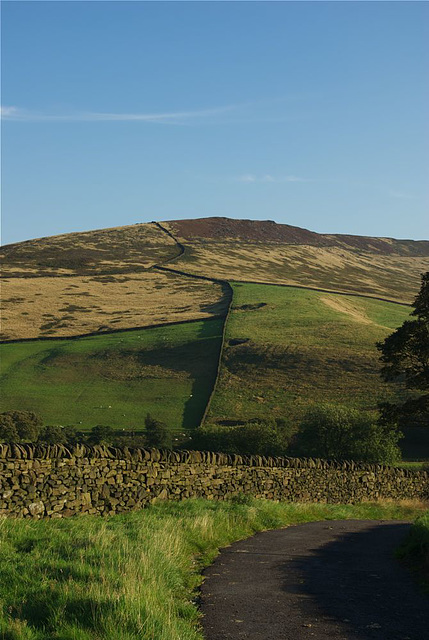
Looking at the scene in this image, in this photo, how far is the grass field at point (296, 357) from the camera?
8319cm

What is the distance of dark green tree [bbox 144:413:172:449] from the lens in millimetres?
66062

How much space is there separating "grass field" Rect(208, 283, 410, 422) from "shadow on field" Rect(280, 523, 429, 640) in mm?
61381

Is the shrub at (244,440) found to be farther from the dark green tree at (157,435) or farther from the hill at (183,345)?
the hill at (183,345)

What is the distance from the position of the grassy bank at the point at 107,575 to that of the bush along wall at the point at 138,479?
46.2 inches

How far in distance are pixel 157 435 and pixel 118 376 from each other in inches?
1236

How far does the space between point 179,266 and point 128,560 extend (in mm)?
175934

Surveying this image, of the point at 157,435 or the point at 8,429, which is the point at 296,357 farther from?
the point at 8,429

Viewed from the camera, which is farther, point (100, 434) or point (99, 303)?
point (99, 303)

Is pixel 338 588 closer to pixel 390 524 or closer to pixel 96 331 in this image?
pixel 390 524

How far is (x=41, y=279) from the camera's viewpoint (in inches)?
6363

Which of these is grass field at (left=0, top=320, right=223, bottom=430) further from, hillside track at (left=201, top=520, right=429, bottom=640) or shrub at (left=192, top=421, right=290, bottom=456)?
hillside track at (left=201, top=520, right=429, bottom=640)

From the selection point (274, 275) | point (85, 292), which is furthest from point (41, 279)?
point (274, 275)

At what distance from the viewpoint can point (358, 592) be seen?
11461mm

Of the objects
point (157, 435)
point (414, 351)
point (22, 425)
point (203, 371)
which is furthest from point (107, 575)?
point (203, 371)
